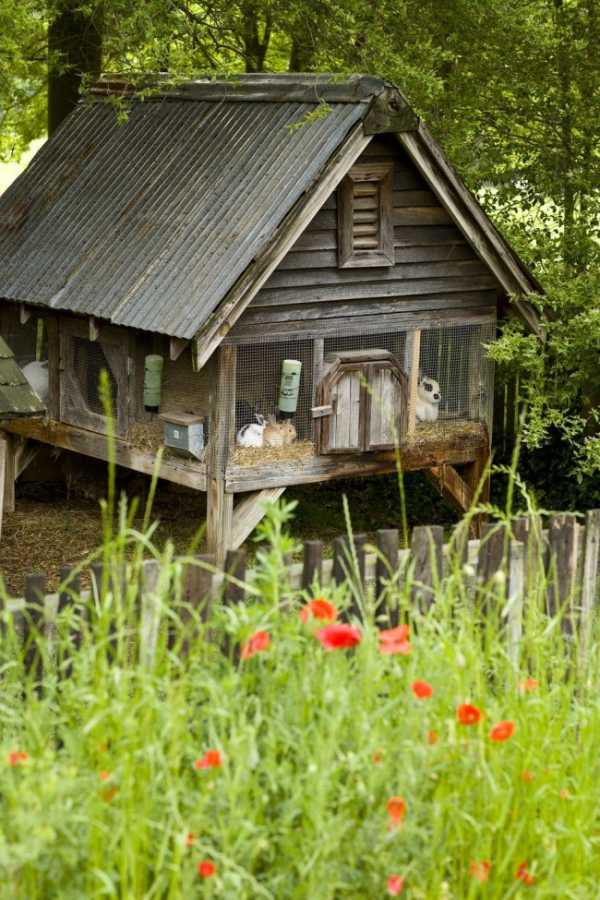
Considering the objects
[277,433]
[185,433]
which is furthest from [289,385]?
[185,433]

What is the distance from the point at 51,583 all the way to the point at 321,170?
4.16 metres

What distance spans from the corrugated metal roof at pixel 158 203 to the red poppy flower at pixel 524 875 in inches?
282

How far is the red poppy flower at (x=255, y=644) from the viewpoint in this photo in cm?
430

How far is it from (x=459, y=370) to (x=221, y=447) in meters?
2.81

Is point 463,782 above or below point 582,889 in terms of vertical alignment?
above

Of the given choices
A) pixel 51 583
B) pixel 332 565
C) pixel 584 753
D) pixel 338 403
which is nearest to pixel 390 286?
pixel 338 403

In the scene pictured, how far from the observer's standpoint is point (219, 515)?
470 inches

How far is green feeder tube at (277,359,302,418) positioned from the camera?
1173 centimetres

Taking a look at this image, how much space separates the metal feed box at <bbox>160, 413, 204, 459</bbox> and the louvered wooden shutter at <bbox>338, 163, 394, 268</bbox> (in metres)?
1.88

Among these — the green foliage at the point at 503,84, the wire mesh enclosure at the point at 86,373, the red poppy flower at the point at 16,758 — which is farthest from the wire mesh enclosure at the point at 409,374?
the red poppy flower at the point at 16,758

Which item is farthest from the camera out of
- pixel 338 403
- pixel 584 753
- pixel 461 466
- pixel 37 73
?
pixel 37 73

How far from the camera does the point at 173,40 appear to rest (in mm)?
13258

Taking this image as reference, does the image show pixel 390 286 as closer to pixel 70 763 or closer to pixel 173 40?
pixel 173 40

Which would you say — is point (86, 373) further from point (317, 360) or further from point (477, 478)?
point (477, 478)
